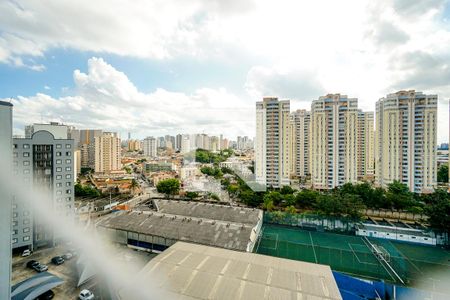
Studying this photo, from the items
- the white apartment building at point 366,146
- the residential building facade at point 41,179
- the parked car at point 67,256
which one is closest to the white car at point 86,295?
the parked car at point 67,256

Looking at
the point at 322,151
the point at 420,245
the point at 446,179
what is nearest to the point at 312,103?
the point at 322,151

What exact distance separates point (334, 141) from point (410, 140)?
14.4 ft

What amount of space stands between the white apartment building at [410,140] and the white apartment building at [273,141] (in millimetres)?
6582

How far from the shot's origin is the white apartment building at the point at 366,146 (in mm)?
17809

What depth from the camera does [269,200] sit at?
40.3 feet

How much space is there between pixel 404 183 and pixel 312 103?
8124 millimetres

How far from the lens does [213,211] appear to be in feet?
31.8

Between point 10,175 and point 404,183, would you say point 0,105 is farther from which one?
point 404,183

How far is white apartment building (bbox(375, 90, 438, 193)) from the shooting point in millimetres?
14008

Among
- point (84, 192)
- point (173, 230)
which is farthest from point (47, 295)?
point (84, 192)

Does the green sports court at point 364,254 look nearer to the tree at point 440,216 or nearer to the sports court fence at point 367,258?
the sports court fence at point 367,258

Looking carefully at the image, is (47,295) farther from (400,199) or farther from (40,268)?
(400,199)

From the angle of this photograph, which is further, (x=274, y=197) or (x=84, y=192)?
(x=84, y=192)

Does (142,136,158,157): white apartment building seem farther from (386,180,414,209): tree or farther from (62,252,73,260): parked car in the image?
(386,180,414,209): tree
